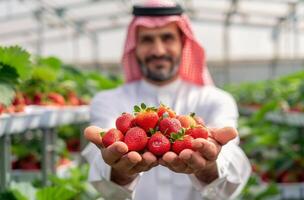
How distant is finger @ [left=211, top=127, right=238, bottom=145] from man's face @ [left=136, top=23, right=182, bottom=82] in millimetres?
904

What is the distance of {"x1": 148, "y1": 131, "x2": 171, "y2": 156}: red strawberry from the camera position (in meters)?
1.44

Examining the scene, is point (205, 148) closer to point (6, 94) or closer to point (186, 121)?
point (186, 121)

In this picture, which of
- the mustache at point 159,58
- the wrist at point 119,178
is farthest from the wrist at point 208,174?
the mustache at point 159,58

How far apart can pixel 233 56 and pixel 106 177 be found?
2037 cm

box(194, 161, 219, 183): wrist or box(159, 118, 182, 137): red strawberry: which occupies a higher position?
box(159, 118, 182, 137): red strawberry

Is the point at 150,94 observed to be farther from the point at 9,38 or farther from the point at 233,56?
the point at 233,56

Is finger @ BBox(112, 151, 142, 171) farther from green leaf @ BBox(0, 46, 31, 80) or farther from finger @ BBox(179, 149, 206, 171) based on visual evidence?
green leaf @ BBox(0, 46, 31, 80)

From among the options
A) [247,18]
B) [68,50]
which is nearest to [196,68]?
[247,18]

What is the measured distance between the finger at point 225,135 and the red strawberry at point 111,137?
254mm

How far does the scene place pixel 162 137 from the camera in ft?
4.78

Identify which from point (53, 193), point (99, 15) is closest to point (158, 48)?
point (53, 193)

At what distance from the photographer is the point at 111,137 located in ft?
4.82

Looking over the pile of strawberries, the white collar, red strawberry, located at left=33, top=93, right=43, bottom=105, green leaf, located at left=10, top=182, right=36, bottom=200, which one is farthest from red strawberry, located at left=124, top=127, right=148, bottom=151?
red strawberry, located at left=33, top=93, right=43, bottom=105

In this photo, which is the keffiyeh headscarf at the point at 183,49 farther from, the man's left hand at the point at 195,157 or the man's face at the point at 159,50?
the man's left hand at the point at 195,157
